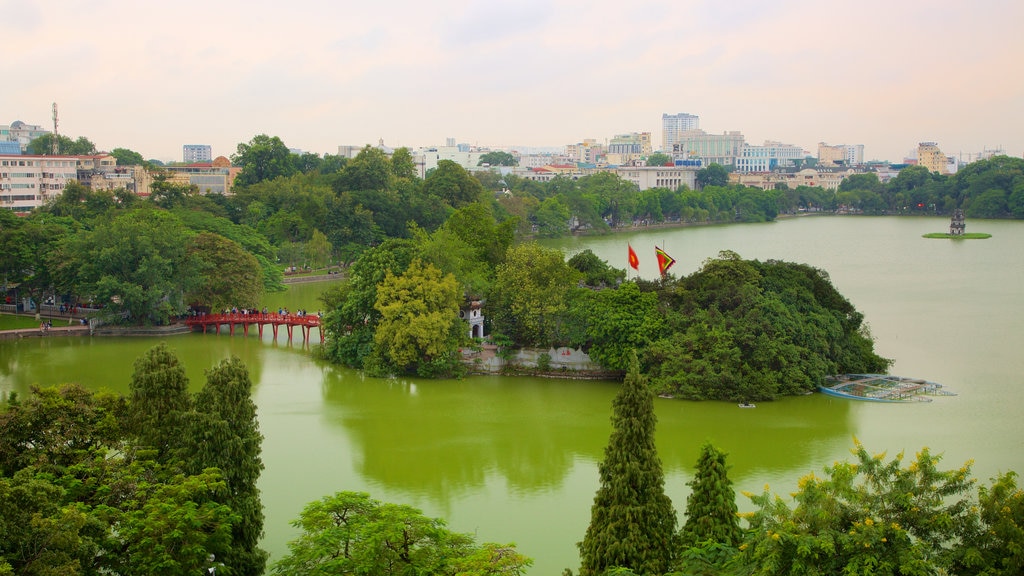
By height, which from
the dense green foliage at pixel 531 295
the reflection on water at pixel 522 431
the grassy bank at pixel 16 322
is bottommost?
the reflection on water at pixel 522 431

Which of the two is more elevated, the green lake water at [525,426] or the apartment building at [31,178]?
the apartment building at [31,178]

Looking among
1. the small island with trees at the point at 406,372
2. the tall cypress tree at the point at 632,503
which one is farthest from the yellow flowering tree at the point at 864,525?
the tall cypress tree at the point at 632,503

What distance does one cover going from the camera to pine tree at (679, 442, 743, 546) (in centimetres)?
841

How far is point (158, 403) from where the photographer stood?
10.5 metres

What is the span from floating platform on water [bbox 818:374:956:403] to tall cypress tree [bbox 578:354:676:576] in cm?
937

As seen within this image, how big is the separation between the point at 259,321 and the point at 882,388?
13.7 meters

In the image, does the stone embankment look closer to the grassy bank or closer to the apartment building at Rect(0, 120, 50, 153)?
the grassy bank

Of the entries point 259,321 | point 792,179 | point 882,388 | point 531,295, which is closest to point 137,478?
point 531,295

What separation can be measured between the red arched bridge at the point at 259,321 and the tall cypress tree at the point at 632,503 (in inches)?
573

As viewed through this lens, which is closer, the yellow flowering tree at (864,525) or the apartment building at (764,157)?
the yellow flowering tree at (864,525)

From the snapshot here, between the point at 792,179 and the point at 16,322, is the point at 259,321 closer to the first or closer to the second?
the point at 16,322

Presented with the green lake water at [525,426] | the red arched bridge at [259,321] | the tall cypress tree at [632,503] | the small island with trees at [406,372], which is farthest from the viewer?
the red arched bridge at [259,321]

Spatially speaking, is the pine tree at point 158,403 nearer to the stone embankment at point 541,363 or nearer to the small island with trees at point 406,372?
the small island with trees at point 406,372

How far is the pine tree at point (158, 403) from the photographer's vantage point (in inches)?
408
